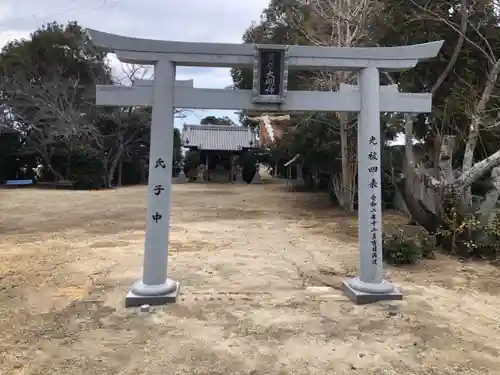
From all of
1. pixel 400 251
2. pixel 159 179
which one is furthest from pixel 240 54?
pixel 400 251

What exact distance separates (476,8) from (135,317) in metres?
9.37

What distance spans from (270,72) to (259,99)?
0.35 metres

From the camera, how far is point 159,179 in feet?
16.5

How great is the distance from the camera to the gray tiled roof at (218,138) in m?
30.4

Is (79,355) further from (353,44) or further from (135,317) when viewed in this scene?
(353,44)

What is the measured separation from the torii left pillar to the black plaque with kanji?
1.06 meters

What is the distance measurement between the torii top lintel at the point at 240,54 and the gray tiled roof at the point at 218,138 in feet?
81.9

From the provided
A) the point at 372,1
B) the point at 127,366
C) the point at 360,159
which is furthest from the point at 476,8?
the point at 127,366

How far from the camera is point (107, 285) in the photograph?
562 cm

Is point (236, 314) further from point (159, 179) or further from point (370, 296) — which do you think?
point (159, 179)

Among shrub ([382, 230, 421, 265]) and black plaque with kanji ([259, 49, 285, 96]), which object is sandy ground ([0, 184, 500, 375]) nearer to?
shrub ([382, 230, 421, 265])

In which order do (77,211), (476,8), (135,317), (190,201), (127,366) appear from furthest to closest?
(190,201)
(77,211)
(476,8)
(135,317)
(127,366)

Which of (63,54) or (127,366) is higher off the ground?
(63,54)

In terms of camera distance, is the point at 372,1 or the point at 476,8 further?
the point at 372,1
